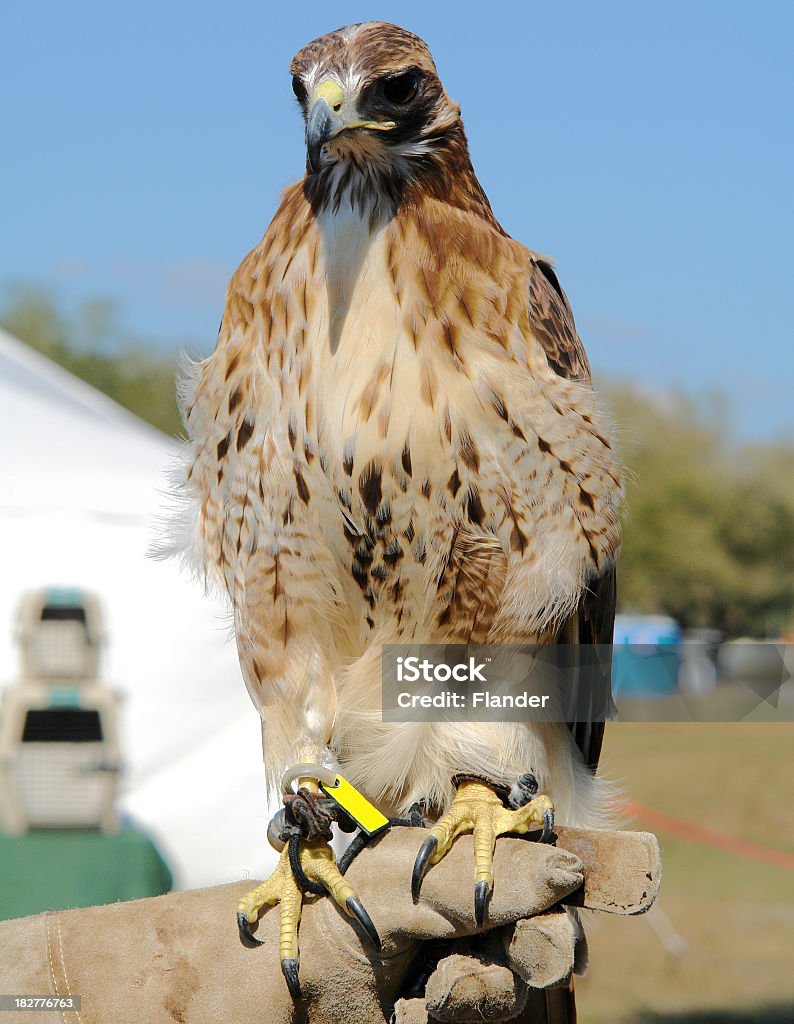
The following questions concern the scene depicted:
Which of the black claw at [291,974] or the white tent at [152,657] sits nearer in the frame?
the black claw at [291,974]

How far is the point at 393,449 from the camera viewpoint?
3049mm

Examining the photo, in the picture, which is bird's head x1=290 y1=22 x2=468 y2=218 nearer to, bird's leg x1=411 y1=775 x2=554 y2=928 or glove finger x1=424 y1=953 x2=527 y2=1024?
bird's leg x1=411 y1=775 x2=554 y2=928

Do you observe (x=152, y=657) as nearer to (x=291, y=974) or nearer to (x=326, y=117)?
(x=291, y=974)

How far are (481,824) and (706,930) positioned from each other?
30.7 feet

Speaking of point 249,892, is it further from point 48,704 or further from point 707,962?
point 707,962

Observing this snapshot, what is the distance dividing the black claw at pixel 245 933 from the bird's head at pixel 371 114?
6.45ft

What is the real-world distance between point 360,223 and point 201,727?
532cm

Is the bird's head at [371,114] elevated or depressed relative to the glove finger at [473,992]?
elevated

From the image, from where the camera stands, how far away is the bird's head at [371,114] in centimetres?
289

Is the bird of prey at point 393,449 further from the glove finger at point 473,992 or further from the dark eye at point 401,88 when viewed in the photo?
the glove finger at point 473,992

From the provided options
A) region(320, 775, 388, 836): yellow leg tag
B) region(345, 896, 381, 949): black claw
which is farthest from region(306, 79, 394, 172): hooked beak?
region(345, 896, 381, 949): black claw

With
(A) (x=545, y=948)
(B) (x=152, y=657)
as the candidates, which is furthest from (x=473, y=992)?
(B) (x=152, y=657)

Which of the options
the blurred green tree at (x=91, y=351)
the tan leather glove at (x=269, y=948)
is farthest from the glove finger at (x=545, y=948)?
the blurred green tree at (x=91, y=351)

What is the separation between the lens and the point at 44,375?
31.7 feet
